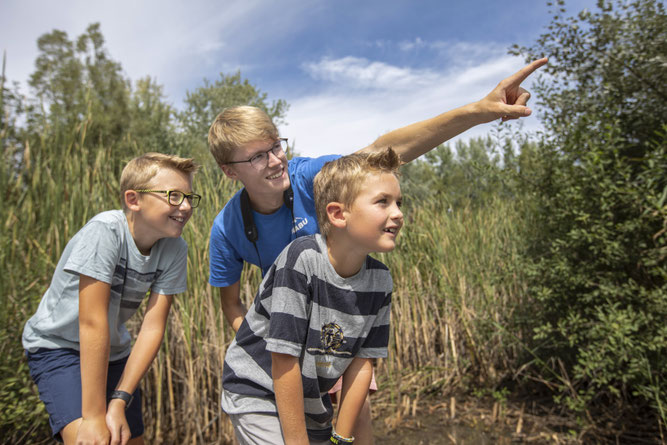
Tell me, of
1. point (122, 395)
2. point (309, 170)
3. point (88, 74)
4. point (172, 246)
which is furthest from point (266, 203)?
point (88, 74)

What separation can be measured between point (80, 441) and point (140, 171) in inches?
40.7

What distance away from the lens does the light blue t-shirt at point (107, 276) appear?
173 cm

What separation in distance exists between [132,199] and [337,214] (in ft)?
3.06

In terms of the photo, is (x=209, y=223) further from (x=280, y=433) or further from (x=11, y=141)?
(x=280, y=433)

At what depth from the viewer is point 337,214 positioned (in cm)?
151

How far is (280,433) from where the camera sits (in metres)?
1.51

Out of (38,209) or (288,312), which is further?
(38,209)

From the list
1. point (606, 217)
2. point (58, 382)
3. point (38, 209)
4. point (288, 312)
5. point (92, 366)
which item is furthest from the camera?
point (38, 209)

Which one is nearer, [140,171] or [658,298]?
[140,171]

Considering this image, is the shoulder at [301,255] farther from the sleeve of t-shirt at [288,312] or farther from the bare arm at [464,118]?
the bare arm at [464,118]

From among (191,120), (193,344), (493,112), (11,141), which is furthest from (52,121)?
(191,120)

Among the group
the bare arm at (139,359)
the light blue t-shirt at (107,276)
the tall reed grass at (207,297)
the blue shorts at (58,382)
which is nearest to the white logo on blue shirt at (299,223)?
the light blue t-shirt at (107,276)

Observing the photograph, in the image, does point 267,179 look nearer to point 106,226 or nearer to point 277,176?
point 277,176

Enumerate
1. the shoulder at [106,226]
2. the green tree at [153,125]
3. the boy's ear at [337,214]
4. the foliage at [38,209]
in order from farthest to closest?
the green tree at [153,125]
the foliage at [38,209]
the shoulder at [106,226]
the boy's ear at [337,214]
